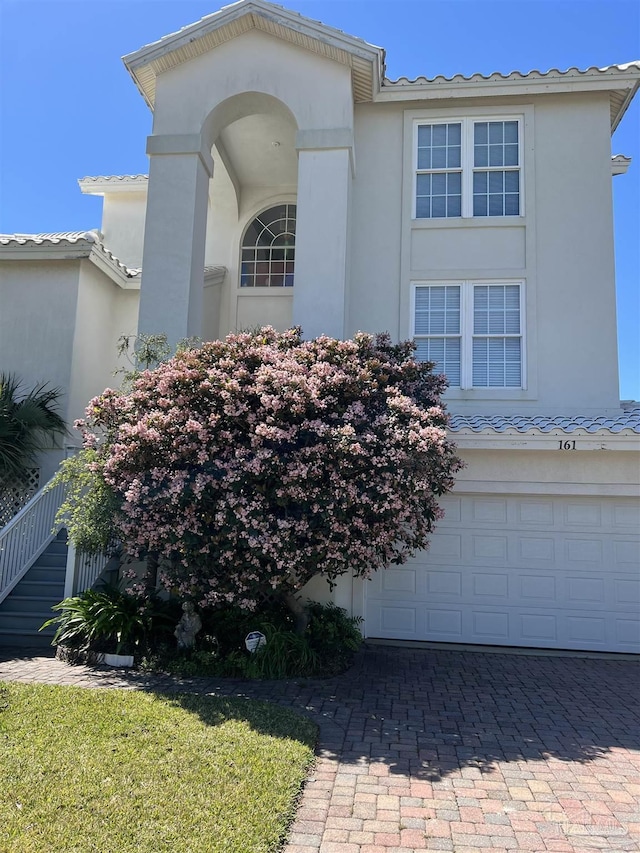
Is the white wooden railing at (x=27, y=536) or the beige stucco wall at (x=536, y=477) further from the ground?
the beige stucco wall at (x=536, y=477)

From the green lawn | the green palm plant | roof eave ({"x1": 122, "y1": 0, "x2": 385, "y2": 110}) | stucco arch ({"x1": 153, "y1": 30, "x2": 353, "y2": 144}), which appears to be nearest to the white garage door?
the green lawn

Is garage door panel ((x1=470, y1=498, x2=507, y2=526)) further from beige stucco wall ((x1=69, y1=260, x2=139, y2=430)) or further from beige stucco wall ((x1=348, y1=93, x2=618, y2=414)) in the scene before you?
beige stucco wall ((x1=69, y1=260, x2=139, y2=430))

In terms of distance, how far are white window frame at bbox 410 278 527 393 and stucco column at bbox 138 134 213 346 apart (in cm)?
433

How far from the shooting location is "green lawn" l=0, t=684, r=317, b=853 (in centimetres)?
396

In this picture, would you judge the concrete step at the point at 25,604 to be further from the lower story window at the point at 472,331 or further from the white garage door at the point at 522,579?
the lower story window at the point at 472,331

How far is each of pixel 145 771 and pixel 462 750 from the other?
9.45 feet

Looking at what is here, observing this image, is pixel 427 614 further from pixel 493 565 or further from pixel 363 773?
pixel 363 773

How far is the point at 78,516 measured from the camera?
8.43 metres

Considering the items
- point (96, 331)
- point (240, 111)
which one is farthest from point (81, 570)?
point (240, 111)

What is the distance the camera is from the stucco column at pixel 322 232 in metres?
11.2

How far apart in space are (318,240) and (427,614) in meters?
7.01

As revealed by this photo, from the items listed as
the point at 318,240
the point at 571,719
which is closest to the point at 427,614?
the point at 571,719

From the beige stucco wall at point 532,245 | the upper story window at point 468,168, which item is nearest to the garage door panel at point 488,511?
the beige stucco wall at point 532,245

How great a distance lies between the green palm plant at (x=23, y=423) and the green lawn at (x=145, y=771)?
19.0ft
